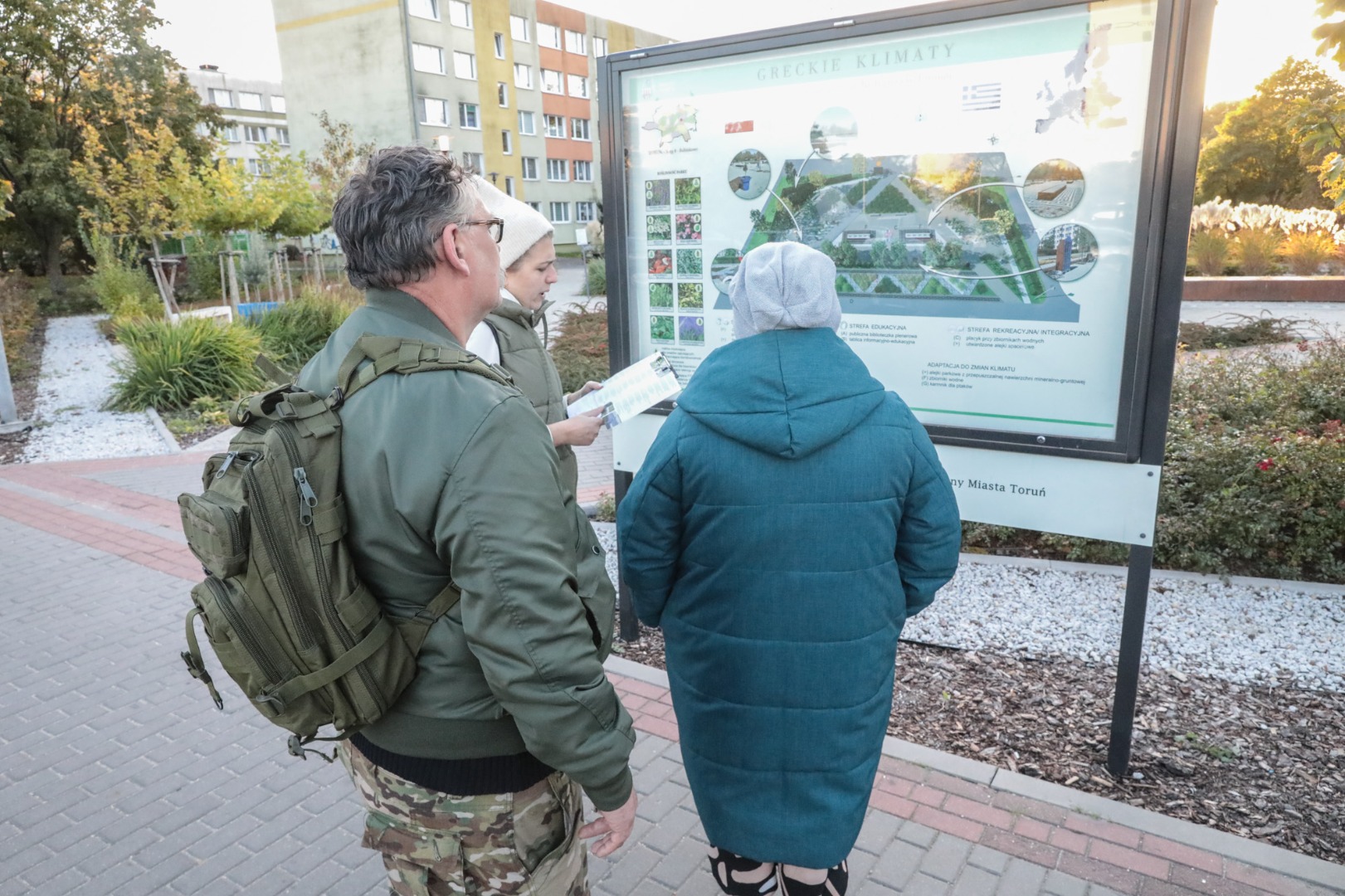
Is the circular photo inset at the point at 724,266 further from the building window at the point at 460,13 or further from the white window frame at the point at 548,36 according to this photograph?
the white window frame at the point at 548,36

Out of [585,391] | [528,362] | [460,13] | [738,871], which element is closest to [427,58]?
[460,13]

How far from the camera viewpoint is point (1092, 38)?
9.17 ft

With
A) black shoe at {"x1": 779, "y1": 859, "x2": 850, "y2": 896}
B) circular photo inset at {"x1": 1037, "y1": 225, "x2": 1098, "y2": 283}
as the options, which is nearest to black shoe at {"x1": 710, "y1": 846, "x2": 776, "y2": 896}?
black shoe at {"x1": 779, "y1": 859, "x2": 850, "y2": 896}

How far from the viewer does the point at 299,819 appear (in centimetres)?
322

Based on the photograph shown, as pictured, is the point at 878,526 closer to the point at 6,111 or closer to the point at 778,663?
the point at 778,663

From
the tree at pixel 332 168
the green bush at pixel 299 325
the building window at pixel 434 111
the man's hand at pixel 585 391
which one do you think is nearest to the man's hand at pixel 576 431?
the man's hand at pixel 585 391

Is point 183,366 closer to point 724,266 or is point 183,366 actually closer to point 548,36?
point 724,266

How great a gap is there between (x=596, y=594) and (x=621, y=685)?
248 centimetres

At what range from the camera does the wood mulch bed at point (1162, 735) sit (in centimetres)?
304

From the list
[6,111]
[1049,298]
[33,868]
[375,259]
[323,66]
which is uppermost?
[323,66]

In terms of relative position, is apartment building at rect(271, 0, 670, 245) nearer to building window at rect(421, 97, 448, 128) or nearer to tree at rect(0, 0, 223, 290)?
building window at rect(421, 97, 448, 128)

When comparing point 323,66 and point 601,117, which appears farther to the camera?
point 323,66

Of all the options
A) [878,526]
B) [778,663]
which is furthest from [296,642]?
[878,526]

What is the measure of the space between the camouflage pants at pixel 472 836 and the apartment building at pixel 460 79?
4419 centimetres
